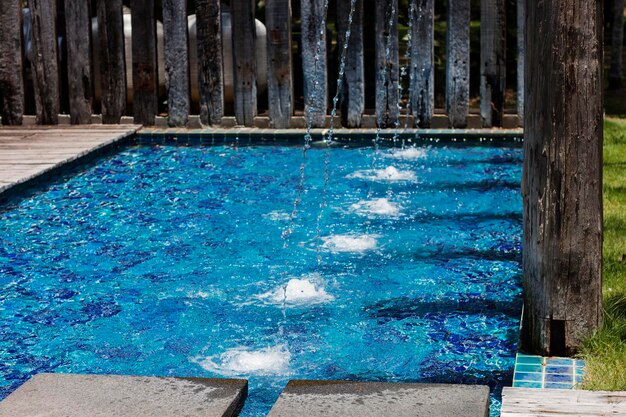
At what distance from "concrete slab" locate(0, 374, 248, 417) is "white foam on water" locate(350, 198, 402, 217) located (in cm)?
382

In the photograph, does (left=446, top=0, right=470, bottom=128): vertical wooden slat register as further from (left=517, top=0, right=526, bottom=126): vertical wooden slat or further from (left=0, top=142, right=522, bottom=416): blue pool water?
(left=0, top=142, right=522, bottom=416): blue pool water

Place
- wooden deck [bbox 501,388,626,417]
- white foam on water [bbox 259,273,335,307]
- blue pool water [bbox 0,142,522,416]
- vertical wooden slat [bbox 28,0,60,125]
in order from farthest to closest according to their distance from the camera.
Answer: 1. vertical wooden slat [bbox 28,0,60,125]
2. white foam on water [bbox 259,273,335,307]
3. blue pool water [bbox 0,142,522,416]
4. wooden deck [bbox 501,388,626,417]

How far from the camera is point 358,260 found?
615cm

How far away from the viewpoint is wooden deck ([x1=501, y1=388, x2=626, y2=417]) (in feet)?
10.4

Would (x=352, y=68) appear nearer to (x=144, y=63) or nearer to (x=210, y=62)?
(x=210, y=62)

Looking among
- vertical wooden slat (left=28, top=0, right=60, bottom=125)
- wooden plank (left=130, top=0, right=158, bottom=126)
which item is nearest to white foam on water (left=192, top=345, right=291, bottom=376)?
wooden plank (left=130, top=0, right=158, bottom=126)

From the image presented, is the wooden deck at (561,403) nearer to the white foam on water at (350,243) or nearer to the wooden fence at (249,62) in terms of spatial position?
the white foam on water at (350,243)

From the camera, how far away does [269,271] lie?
598cm

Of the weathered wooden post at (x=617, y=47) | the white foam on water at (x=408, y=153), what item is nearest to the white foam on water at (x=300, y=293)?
the white foam on water at (x=408, y=153)

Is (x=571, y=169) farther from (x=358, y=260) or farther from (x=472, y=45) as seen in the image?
(x=472, y=45)

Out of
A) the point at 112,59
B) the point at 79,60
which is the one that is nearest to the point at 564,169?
the point at 112,59

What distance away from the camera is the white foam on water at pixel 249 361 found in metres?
4.45

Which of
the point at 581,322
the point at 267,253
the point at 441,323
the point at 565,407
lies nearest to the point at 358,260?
the point at 267,253

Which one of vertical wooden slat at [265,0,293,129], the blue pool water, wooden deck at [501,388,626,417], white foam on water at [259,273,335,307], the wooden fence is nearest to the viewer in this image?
wooden deck at [501,388,626,417]
